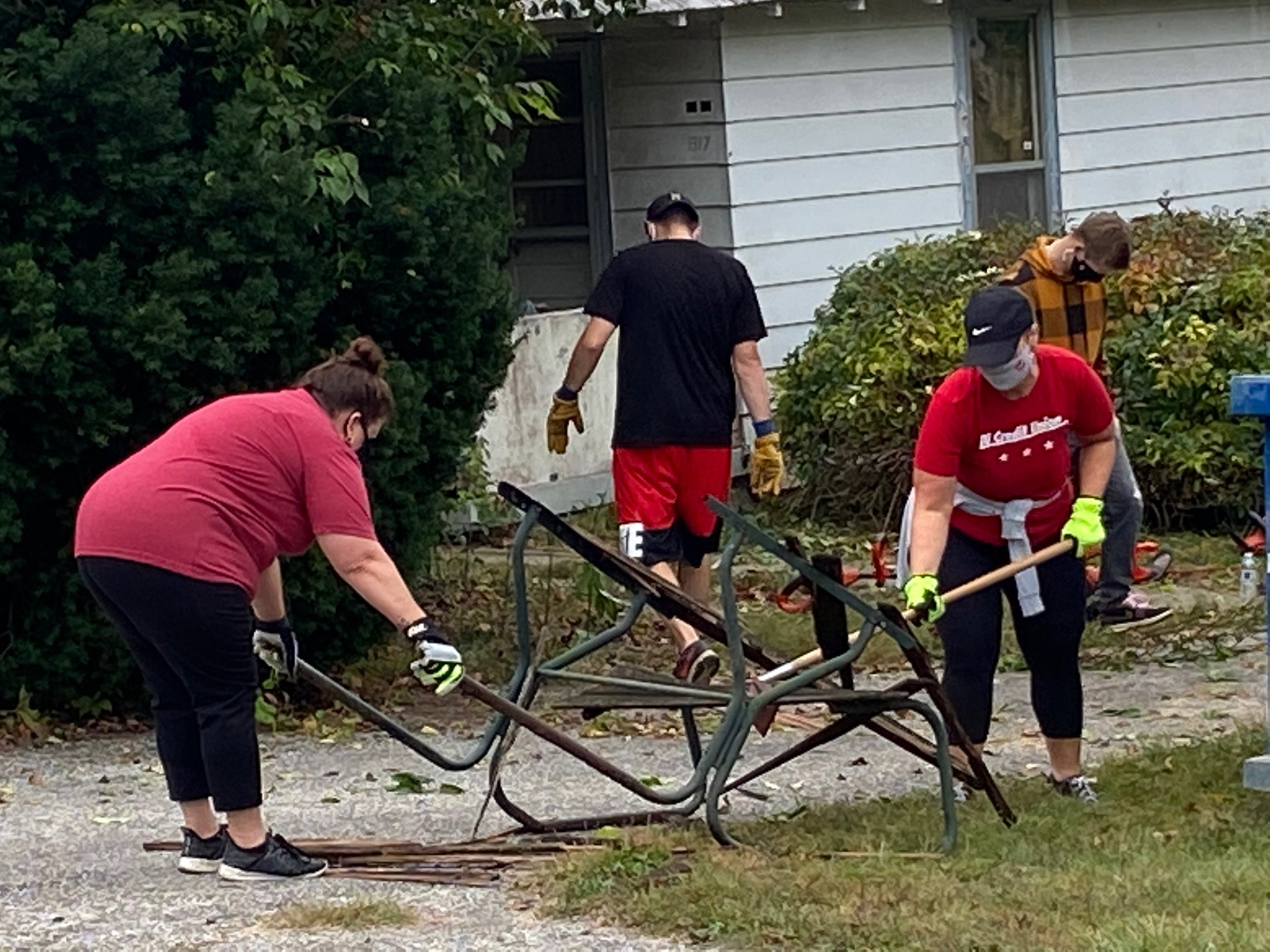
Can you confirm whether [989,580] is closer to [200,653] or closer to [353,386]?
[353,386]

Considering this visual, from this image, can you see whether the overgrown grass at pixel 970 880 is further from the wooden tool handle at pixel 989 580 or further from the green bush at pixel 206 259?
the green bush at pixel 206 259

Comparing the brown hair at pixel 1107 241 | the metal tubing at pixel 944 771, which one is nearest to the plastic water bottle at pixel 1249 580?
the brown hair at pixel 1107 241

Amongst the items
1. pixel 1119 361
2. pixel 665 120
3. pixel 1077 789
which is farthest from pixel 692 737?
pixel 665 120

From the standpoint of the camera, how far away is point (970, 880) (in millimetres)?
5926

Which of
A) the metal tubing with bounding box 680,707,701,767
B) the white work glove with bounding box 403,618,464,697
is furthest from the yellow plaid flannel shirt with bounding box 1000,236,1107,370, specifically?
the white work glove with bounding box 403,618,464,697

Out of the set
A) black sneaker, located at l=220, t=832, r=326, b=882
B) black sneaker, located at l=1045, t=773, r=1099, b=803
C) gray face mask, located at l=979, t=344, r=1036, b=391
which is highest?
gray face mask, located at l=979, t=344, r=1036, b=391

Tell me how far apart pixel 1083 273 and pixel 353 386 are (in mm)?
3296

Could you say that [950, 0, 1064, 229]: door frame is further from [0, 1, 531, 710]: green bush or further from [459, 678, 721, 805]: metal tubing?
[459, 678, 721, 805]: metal tubing

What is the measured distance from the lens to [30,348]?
7.51 metres

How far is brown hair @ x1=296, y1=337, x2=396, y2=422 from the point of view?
6168 mm

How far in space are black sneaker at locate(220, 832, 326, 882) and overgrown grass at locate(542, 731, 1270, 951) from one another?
67cm

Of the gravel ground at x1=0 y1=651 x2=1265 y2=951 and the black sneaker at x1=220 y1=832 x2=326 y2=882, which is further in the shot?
the black sneaker at x1=220 y1=832 x2=326 y2=882

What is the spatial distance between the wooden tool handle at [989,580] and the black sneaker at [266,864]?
128 centimetres

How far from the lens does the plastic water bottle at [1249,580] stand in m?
10.5
